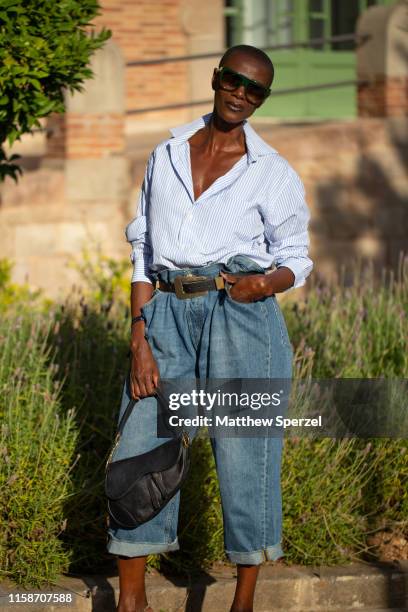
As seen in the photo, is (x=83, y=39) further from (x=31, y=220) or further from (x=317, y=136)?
(x=317, y=136)

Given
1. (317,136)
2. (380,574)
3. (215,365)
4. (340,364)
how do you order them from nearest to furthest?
1. (215,365)
2. (380,574)
3. (340,364)
4. (317,136)

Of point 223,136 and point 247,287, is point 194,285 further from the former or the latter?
point 223,136

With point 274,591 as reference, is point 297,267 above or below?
above

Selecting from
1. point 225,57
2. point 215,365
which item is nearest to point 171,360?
point 215,365

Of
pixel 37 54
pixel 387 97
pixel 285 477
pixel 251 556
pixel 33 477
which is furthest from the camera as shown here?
pixel 387 97

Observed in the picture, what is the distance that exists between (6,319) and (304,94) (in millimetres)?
10115

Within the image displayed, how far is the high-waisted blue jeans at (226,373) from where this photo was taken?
15.0 feet

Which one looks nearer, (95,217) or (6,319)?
(6,319)

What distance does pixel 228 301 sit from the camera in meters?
4.56

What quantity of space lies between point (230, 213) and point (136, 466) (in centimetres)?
97

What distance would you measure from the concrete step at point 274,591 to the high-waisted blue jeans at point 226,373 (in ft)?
2.21

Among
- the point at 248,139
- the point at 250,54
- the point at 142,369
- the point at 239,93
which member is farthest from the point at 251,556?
the point at 250,54

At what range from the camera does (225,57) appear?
4.61 metres

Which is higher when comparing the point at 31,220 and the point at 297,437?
the point at 31,220
